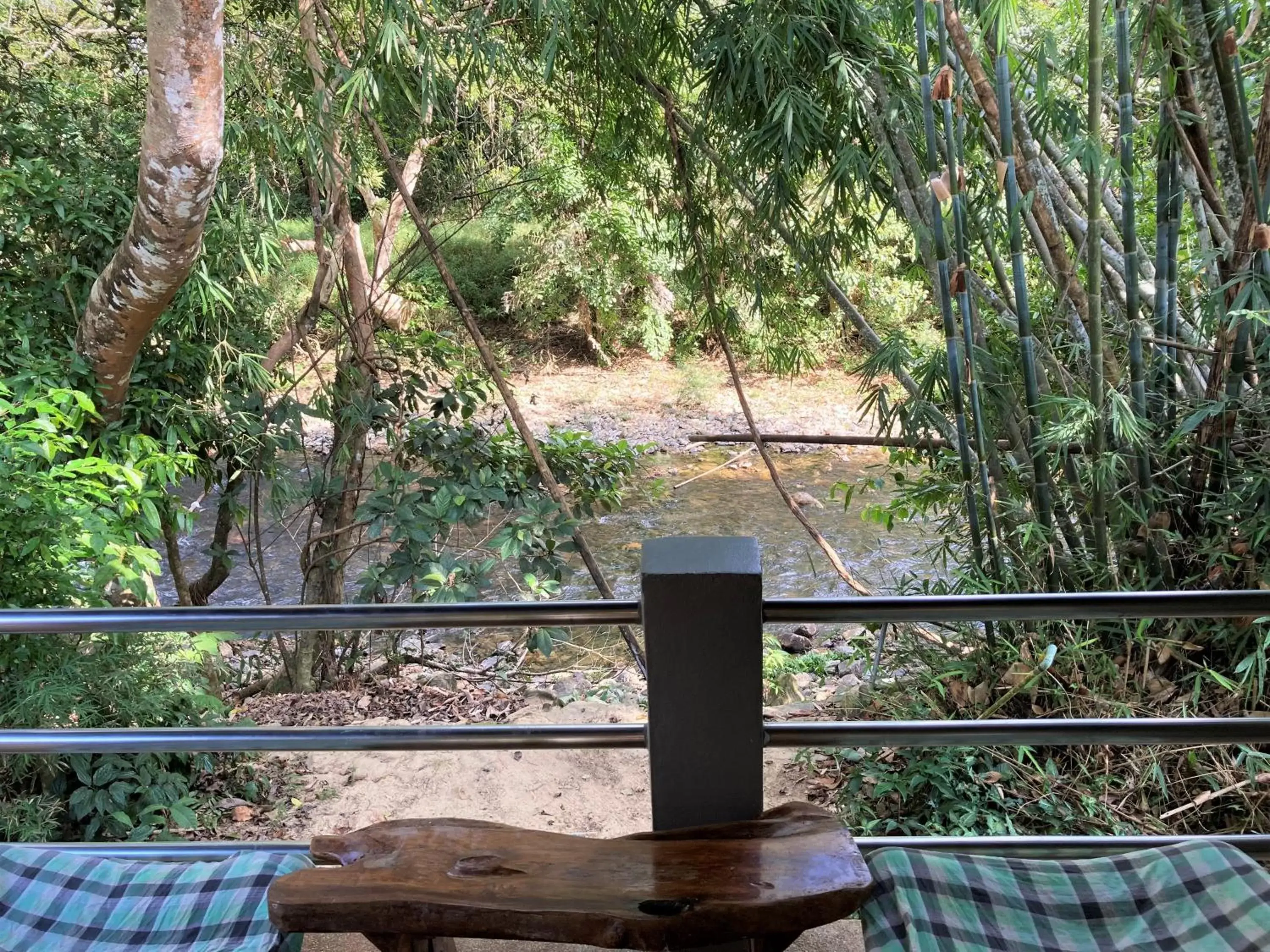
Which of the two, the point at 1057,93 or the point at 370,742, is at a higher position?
the point at 1057,93

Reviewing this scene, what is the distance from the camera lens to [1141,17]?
2.12 m

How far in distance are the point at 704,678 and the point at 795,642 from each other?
4.40 metres

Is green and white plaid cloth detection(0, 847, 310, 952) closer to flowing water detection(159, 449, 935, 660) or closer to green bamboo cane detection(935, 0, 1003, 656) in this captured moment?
green bamboo cane detection(935, 0, 1003, 656)

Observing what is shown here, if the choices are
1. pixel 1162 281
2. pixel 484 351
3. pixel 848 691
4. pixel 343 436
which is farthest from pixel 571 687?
pixel 1162 281

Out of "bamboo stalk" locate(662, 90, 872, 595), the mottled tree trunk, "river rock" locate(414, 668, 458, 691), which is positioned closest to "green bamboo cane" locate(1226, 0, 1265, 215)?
"bamboo stalk" locate(662, 90, 872, 595)

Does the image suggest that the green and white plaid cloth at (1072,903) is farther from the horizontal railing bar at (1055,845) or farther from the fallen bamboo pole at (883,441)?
the fallen bamboo pole at (883,441)

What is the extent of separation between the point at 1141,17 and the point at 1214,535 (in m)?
1.19

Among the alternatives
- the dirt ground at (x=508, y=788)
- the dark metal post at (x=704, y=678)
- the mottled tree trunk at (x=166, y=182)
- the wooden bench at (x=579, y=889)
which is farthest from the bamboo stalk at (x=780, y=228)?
the wooden bench at (x=579, y=889)

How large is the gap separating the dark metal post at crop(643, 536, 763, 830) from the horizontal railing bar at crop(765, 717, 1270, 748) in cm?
8

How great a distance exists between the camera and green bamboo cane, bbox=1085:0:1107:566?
1.97 m

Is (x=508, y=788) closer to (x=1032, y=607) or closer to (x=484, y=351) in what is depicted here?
(x=484, y=351)

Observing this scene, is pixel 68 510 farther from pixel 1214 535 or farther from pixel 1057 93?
pixel 1057 93

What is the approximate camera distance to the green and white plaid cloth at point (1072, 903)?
3.66 ft

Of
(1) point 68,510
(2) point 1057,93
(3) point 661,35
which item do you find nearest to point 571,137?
(3) point 661,35
